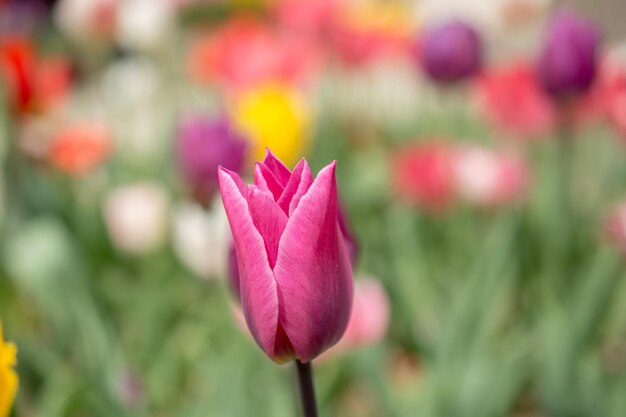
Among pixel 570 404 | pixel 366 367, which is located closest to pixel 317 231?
pixel 366 367

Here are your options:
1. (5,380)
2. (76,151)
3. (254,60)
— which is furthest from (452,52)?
(5,380)

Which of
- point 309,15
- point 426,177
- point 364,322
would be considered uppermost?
point 309,15

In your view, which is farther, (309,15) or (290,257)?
(309,15)

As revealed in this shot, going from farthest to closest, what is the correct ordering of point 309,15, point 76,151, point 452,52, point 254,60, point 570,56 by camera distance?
point 309,15
point 254,60
point 76,151
point 452,52
point 570,56

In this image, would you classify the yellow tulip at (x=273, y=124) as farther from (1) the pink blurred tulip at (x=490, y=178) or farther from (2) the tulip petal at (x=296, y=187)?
(2) the tulip petal at (x=296, y=187)

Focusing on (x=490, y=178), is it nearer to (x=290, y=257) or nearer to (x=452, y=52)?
(x=452, y=52)

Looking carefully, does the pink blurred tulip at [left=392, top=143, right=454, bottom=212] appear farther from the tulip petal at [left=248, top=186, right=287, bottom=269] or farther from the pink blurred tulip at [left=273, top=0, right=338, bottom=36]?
the tulip petal at [left=248, top=186, right=287, bottom=269]

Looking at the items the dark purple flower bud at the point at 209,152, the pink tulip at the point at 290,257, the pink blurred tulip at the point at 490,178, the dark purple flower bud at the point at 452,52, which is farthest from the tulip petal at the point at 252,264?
the dark purple flower bud at the point at 452,52
